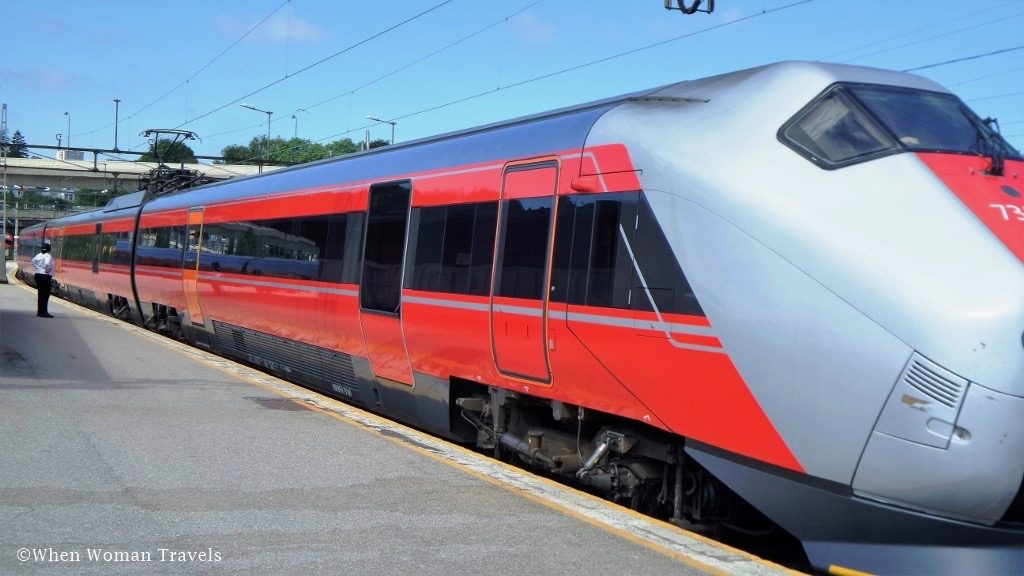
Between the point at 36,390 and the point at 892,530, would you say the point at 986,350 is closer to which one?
the point at 892,530

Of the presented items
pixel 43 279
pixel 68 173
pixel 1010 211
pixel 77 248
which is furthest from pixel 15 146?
pixel 1010 211

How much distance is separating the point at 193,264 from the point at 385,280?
878cm

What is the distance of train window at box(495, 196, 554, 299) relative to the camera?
24.2 feet

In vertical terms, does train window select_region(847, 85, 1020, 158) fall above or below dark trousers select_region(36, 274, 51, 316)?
above

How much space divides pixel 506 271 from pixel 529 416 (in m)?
1.21

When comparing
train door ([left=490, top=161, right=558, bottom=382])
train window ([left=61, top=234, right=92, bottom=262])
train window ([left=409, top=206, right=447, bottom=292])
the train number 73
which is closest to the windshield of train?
the train number 73

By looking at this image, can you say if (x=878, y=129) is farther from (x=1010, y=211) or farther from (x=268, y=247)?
(x=268, y=247)

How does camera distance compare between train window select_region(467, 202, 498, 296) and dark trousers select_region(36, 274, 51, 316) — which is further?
dark trousers select_region(36, 274, 51, 316)

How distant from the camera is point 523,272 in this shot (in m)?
7.60

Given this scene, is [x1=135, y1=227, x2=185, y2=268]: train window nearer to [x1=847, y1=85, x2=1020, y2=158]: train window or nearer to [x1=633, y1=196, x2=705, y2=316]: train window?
[x1=633, y1=196, x2=705, y2=316]: train window

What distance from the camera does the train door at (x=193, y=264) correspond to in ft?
57.6

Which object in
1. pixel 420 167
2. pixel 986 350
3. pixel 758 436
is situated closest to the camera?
pixel 986 350

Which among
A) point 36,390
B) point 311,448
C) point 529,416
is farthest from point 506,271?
point 36,390

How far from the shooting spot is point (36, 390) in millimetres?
10492
